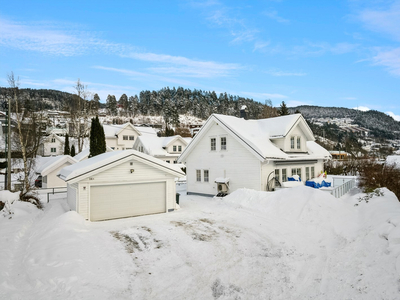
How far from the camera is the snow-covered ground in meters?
6.29

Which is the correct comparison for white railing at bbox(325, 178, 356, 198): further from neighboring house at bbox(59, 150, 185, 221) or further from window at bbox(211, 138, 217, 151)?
neighboring house at bbox(59, 150, 185, 221)

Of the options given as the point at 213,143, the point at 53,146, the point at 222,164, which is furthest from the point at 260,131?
the point at 53,146

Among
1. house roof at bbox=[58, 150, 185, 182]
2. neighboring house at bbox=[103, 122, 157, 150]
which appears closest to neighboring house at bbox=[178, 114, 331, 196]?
house roof at bbox=[58, 150, 185, 182]

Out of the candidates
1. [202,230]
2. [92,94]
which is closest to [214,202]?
[202,230]

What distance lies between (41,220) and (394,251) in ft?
47.7

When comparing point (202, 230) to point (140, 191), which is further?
point (140, 191)

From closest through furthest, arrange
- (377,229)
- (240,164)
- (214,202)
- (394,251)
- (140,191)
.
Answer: (394,251), (377,229), (140,191), (214,202), (240,164)

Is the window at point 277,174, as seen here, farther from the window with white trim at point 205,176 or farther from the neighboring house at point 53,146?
the neighboring house at point 53,146

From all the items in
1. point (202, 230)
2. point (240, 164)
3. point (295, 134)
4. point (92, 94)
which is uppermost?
point (92, 94)

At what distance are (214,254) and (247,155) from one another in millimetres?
11957

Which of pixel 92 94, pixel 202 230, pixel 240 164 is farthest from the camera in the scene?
pixel 92 94

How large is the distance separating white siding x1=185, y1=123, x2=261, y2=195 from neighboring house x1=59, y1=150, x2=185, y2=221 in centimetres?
614

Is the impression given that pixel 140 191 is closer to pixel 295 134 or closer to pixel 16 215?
pixel 16 215

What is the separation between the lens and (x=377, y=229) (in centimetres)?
940
